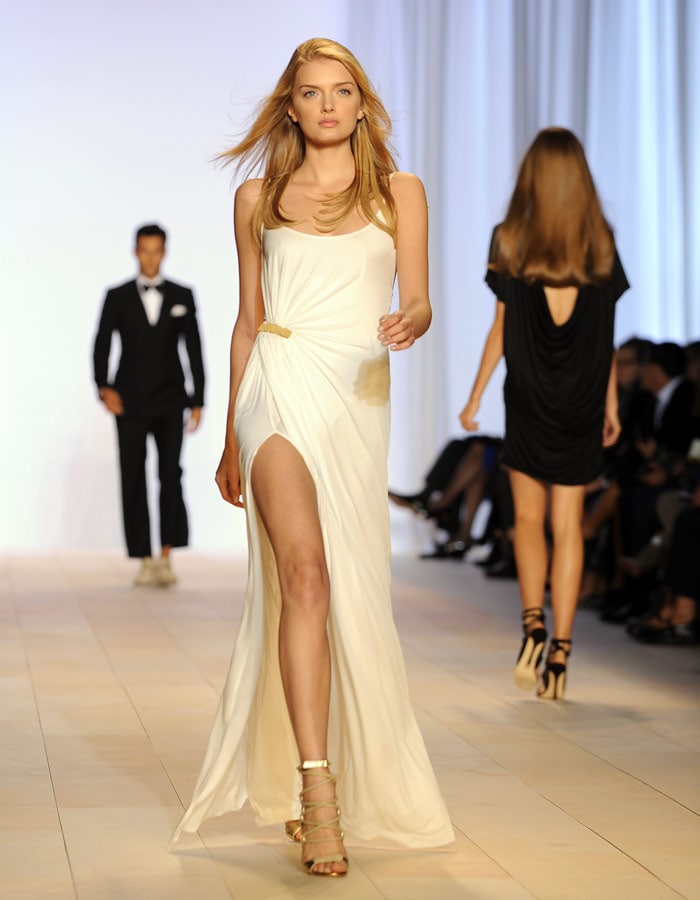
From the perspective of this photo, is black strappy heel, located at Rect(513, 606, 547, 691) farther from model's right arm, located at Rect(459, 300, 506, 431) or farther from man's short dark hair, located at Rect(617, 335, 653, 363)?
man's short dark hair, located at Rect(617, 335, 653, 363)

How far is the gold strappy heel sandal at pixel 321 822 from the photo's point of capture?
98.0 inches

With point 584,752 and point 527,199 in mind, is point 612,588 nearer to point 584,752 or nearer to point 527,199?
point 527,199

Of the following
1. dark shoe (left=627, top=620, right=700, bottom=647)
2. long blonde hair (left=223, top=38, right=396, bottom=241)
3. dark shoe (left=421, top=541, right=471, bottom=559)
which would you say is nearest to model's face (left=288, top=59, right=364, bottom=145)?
long blonde hair (left=223, top=38, right=396, bottom=241)

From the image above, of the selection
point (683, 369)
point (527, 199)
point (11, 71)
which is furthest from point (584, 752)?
point (11, 71)

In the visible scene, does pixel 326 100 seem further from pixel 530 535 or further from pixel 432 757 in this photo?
pixel 530 535

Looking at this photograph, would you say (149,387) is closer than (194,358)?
Yes

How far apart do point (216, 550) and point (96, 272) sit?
1.78 metres

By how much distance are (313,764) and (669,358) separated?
4.15 meters

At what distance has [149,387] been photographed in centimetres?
717

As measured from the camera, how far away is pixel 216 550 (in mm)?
9500

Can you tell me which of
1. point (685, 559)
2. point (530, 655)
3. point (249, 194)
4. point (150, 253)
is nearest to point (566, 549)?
point (530, 655)

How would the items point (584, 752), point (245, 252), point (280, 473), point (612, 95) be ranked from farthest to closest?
1. point (612, 95)
2. point (584, 752)
3. point (245, 252)
4. point (280, 473)

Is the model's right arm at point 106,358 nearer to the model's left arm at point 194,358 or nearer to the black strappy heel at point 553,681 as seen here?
the model's left arm at point 194,358

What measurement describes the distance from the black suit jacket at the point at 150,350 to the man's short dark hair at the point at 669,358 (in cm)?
199
